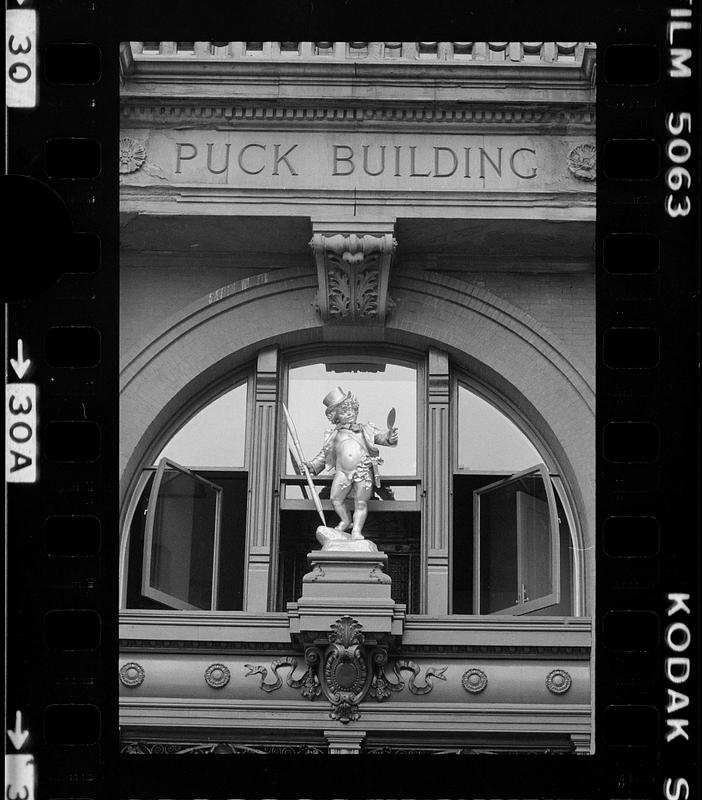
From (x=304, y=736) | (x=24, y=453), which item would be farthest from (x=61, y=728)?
(x=304, y=736)

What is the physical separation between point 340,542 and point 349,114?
3.54m

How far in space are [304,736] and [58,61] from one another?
7976mm

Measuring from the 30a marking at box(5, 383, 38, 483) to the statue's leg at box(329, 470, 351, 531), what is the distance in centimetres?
731

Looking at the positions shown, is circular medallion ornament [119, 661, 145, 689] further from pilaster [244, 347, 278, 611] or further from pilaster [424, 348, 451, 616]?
pilaster [424, 348, 451, 616]

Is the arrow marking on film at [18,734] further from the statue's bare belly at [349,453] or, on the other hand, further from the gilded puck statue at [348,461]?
the statue's bare belly at [349,453]

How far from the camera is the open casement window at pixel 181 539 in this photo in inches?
561

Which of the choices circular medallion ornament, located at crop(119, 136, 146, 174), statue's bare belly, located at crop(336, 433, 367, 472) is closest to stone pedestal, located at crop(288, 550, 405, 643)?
statue's bare belly, located at crop(336, 433, 367, 472)

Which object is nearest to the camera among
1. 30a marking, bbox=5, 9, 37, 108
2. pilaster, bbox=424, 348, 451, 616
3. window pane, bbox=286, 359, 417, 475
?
30a marking, bbox=5, 9, 37, 108

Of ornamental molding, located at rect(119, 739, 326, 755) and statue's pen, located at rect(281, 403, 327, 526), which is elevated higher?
statue's pen, located at rect(281, 403, 327, 526)

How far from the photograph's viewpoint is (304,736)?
45.1 ft

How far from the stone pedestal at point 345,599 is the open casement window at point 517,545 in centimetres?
96

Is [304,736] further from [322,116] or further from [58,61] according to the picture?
[58,61]

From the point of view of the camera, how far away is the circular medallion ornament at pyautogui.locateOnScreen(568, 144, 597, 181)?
14.4 meters
